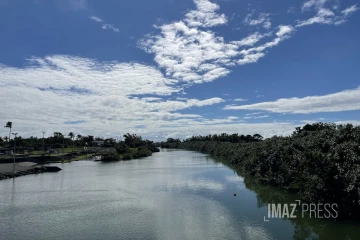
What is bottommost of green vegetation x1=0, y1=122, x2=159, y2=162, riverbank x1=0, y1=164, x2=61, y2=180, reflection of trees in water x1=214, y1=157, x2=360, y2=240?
reflection of trees in water x1=214, y1=157, x2=360, y2=240

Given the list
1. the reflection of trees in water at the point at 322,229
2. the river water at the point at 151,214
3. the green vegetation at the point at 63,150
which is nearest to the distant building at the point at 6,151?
the green vegetation at the point at 63,150

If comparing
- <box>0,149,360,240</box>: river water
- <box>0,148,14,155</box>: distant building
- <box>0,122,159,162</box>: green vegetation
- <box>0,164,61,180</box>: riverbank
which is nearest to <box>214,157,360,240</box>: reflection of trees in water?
<box>0,149,360,240</box>: river water

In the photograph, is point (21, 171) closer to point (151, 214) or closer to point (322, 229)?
point (151, 214)

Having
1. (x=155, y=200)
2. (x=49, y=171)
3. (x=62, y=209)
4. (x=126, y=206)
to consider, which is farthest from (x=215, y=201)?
(x=49, y=171)

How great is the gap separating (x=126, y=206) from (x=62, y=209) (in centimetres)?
511

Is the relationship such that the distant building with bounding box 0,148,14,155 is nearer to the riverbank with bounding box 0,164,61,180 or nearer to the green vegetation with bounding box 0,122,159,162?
the green vegetation with bounding box 0,122,159,162

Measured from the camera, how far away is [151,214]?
21.4 metres

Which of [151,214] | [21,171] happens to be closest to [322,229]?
[151,214]

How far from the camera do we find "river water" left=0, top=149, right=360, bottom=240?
17250mm


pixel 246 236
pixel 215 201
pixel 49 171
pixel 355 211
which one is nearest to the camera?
pixel 246 236

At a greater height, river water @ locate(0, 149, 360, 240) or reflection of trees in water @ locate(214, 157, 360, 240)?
river water @ locate(0, 149, 360, 240)

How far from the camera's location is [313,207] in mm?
21609

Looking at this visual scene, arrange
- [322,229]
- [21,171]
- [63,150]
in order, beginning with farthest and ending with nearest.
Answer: [63,150] < [21,171] < [322,229]

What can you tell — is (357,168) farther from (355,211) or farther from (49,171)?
(49,171)
